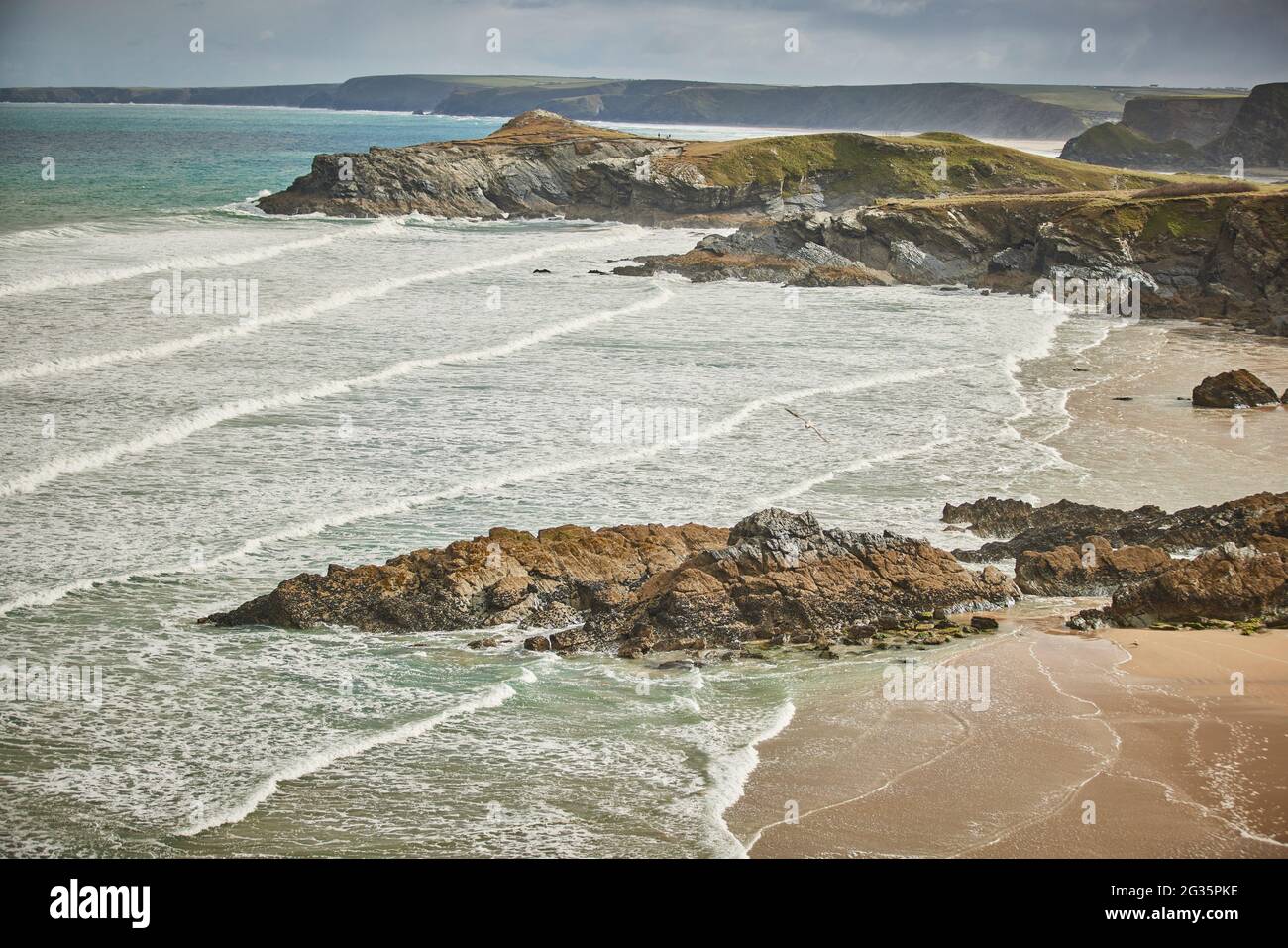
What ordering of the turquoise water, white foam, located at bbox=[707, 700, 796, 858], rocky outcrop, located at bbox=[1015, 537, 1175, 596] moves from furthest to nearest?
the turquoise water, rocky outcrop, located at bbox=[1015, 537, 1175, 596], white foam, located at bbox=[707, 700, 796, 858]

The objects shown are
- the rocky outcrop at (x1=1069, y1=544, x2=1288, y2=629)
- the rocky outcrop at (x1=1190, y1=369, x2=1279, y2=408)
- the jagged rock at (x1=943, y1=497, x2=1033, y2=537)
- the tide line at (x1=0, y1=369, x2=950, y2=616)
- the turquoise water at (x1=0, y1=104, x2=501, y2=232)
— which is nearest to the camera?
the rocky outcrop at (x1=1069, y1=544, x2=1288, y2=629)

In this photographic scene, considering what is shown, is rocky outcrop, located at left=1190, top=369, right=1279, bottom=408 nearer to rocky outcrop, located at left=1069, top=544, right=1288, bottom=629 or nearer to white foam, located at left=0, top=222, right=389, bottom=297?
rocky outcrop, located at left=1069, top=544, right=1288, bottom=629

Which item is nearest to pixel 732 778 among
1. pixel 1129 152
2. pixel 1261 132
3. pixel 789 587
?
pixel 789 587

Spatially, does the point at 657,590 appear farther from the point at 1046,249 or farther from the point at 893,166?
the point at 893,166

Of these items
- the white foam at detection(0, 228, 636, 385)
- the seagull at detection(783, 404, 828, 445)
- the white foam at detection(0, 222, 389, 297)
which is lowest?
the seagull at detection(783, 404, 828, 445)

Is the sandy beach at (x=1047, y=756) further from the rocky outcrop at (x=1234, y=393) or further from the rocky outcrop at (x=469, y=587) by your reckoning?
the rocky outcrop at (x=1234, y=393)

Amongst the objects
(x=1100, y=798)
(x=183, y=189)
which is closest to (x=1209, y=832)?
(x=1100, y=798)

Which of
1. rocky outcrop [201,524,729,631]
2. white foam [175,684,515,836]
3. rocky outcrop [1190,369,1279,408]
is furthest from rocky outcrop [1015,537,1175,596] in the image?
rocky outcrop [1190,369,1279,408]
